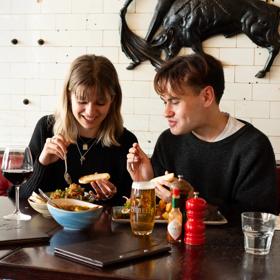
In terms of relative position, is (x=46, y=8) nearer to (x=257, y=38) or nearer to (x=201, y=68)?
(x=257, y=38)

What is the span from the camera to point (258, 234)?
1.45 metres

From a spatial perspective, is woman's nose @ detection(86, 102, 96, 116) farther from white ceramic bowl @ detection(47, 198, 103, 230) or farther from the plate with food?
white ceramic bowl @ detection(47, 198, 103, 230)

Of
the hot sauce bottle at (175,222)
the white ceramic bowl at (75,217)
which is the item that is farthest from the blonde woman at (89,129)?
the hot sauce bottle at (175,222)

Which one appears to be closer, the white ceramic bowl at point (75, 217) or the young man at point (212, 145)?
the white ceramic bowl at point (75, 217)

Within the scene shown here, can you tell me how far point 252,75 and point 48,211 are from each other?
7.07 feet

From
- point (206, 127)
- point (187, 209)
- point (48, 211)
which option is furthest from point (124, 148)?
point (187, 209)

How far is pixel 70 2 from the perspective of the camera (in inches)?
146

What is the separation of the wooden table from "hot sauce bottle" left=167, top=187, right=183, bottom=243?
0.04 meters

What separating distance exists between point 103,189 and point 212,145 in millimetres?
586

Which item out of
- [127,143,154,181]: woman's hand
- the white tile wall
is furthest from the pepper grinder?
the white tile wall

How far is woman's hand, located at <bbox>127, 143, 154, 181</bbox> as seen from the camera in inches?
85.4

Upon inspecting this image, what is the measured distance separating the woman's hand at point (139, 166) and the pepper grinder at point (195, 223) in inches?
27.0

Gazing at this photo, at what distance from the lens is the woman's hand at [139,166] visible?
7.12 ft

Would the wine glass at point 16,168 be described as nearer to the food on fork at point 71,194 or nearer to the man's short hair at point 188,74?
the food on fork at point 71,194
